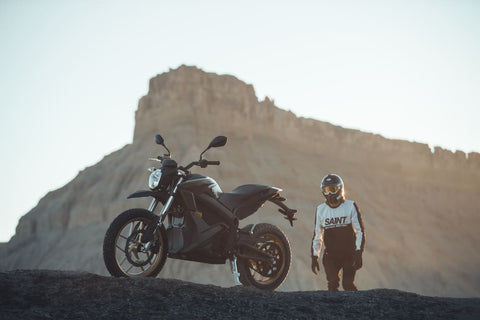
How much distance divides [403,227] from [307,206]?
9475 millimetres

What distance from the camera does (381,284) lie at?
45.7 m

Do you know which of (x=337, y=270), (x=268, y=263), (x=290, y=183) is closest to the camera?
(x=268, y=263)

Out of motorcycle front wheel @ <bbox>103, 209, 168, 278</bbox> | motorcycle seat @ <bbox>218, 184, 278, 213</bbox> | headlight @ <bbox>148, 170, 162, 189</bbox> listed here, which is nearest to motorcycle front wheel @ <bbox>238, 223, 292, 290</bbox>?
motorcycle seat @ <bbox>218, 184, 278, 213</bbox>

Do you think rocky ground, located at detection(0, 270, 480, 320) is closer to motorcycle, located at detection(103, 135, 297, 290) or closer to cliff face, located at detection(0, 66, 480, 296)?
motorcycle, located at detection(103, 135, 297, 290)

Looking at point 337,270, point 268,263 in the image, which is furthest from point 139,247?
point 337,270

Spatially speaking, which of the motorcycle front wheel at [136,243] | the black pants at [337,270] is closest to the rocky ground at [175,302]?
the motorcycle front wheel at [136,243]

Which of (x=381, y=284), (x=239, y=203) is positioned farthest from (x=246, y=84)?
(x=239, y=203)

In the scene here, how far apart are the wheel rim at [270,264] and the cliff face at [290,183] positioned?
33.1 metres

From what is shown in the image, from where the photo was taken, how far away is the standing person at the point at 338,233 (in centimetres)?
941

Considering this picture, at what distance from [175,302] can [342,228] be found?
4.72 metres

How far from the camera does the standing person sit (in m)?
9.41

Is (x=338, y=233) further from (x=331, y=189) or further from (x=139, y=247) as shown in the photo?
(x=139, y=247)

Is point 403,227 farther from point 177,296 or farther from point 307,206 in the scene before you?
point 177,296

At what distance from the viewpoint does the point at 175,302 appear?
5293mm
